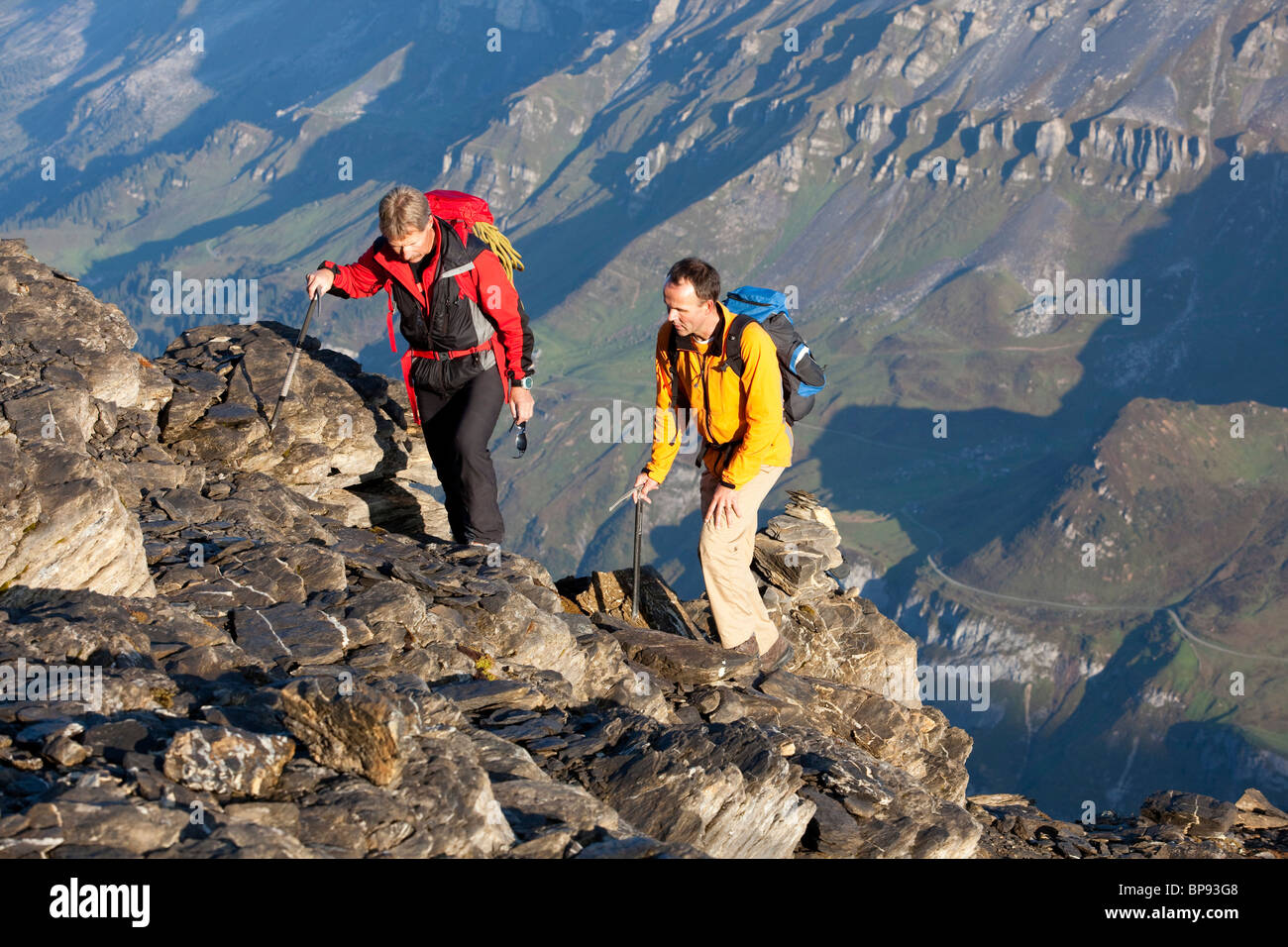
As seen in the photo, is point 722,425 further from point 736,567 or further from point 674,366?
point 736,567

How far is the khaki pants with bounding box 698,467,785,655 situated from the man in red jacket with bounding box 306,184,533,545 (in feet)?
11.6

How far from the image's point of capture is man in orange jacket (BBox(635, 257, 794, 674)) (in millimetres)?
15742

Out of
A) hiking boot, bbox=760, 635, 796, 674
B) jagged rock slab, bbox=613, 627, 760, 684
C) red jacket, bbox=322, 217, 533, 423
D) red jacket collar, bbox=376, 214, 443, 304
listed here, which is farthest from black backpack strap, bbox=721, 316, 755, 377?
hiking boot, bbox=760, 635, 796, 674

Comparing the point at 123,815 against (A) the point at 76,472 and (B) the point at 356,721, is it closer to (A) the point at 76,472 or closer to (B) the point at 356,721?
(B) the point at 356,721

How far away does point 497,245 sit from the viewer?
62.2 feet

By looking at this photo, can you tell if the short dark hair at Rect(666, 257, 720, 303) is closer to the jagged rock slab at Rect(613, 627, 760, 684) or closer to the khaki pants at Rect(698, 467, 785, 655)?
the khaki pants at Rect(698, 467, 785, 655)

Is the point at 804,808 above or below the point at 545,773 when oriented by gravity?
below

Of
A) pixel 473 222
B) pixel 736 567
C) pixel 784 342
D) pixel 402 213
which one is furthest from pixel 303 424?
pixel 784 342

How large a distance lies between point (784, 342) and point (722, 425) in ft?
5.18

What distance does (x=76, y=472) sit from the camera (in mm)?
14539
